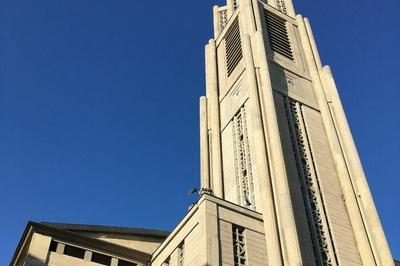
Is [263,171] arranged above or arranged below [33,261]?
above

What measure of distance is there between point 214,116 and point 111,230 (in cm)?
1284

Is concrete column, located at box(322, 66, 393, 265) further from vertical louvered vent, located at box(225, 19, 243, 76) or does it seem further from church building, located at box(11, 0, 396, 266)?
vertical louvered vent, located at box(225, 19, 243, 76)

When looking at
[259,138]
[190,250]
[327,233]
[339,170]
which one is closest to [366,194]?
[339,170]

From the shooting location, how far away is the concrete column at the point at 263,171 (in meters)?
A: 24.4

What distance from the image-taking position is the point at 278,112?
110ft

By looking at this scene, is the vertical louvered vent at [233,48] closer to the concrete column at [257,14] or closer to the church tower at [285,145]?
the church tower at [285,145]

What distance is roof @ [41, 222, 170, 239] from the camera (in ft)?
96.6

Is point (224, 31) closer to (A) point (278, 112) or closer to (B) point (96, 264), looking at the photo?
(A) point (278, 112)

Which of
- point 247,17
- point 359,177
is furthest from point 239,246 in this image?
point 247,17

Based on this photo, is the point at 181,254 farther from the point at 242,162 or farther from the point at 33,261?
the point at 242,162

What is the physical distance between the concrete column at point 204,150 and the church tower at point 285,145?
90 millimetres

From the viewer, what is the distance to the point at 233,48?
139ft

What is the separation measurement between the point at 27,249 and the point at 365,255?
19.6m

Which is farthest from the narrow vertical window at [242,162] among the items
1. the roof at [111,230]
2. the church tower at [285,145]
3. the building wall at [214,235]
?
the roof at [111,230]
